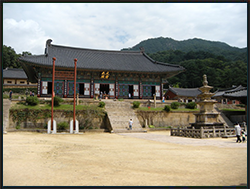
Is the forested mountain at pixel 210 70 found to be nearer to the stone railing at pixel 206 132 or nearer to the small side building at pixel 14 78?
the small side building at pixel 14 78

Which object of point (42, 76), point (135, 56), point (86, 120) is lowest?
point (86, 120)

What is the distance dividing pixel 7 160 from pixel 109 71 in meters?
24.7

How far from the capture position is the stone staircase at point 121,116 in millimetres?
21081

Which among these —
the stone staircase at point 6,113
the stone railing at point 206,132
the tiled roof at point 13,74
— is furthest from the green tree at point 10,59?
the stone railing at point 206,132

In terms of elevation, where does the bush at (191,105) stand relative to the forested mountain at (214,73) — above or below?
below

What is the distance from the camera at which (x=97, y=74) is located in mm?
31281

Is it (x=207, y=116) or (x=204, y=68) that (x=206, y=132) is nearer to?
(x=207, y=116)

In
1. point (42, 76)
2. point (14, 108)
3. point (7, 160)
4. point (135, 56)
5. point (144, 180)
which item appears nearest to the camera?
point (144, 180)

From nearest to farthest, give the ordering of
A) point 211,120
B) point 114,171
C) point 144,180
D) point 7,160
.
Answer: point 144,180 < point 114,171 < point 7,160 < point 211,120

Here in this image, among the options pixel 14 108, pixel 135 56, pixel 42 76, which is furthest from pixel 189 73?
pixel 14 108

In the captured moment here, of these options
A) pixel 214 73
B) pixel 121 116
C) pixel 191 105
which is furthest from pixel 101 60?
pixel 214 73

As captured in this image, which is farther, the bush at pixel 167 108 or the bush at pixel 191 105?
the bush at pixel 191 105

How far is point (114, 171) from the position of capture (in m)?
5.59

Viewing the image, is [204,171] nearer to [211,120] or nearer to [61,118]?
[211,120]
